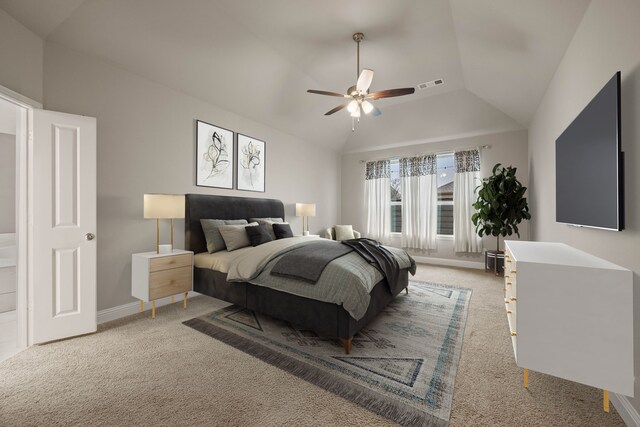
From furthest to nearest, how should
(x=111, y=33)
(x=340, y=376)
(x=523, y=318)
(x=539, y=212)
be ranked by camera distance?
(x=539, y=212) < (x=111, y=33) < (x=340, y=376) < (x=523, y=318)

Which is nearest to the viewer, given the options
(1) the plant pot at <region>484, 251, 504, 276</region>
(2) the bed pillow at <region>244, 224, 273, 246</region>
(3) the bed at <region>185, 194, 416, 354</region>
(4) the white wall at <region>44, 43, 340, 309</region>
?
(3) the bed at <region>185, 194, 416, 354</region>

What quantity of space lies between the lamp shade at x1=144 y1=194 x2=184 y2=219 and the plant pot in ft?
16.8

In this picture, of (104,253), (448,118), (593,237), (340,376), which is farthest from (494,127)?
(104,253)

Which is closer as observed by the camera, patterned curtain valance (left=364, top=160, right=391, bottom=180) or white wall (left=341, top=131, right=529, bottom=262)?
white wall (left=341, top=131, right=529, bottom=262)

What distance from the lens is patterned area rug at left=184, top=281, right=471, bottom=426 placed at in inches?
65.2

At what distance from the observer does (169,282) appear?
2982mm

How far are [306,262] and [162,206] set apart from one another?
180 cm

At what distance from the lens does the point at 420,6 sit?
280 centimetres

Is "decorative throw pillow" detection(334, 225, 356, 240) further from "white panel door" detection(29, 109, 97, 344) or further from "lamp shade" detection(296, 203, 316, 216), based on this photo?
"white panel door" detection(29, 109, 97, 344)

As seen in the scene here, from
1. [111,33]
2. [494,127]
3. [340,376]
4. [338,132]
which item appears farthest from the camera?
[338,132]

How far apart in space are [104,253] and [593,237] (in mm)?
4527

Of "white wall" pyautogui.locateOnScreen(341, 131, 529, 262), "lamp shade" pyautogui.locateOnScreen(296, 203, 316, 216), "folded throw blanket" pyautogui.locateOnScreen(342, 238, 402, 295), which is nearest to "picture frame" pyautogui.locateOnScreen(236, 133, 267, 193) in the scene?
"lamp shade" pyautogui.locateOnScreen(296, 203, 316, 216)

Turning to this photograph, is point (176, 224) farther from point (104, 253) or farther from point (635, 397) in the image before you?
point (635, 397)

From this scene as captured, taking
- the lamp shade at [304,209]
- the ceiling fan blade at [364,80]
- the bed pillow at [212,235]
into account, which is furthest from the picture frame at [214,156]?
the ceiling fan blade at [364,80]
